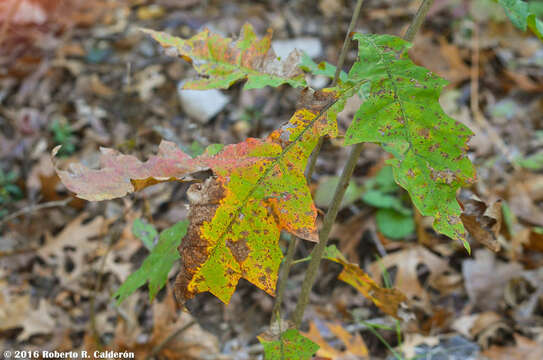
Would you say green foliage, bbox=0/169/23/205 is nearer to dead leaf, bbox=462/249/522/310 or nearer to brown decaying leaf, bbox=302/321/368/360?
brown decaying leaf, bbox=302/321/368/360

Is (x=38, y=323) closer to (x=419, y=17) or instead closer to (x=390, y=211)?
(x=390, y=211)

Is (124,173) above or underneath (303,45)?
above

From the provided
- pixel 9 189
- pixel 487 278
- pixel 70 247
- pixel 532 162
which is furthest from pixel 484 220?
pixel 9 189

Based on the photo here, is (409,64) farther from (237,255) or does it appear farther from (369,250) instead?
(369,250)

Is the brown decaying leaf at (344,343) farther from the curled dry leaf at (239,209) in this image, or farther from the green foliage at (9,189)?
the green foliage at (9,189)

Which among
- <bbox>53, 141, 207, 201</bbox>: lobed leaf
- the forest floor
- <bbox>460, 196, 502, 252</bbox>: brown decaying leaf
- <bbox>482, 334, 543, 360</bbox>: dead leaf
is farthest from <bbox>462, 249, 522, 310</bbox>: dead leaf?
<bbox>53, 141, 207, 201</bbox>: lobed leaf

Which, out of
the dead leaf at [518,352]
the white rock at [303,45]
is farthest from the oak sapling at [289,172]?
the white rock at [303,45]
